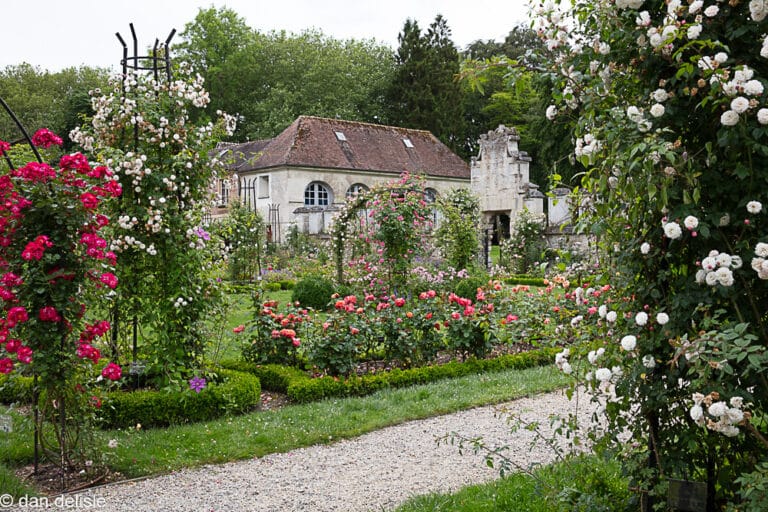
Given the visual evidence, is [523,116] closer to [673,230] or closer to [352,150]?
[352,150]

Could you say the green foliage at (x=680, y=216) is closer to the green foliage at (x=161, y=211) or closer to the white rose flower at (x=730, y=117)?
the white rose flower at (x=730, y=117)

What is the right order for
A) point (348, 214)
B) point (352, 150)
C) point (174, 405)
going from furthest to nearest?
point (352, 150) < point (348, 214) < point (174, 405)

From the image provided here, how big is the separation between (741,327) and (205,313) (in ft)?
16.4

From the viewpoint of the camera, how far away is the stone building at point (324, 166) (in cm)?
2631

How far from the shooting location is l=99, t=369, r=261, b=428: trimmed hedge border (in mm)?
5543

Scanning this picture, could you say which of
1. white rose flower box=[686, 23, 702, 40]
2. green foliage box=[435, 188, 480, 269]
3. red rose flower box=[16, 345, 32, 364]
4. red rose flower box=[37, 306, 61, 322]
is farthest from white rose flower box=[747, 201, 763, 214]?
green foliage box=[435, 188, 480, 269]

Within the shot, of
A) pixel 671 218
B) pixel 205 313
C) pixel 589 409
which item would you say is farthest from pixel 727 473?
pixel 205 313

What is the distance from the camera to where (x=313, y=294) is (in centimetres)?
1241

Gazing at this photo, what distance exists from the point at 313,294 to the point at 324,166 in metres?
15.4

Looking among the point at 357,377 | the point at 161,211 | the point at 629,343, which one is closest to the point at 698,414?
the point at 629,343

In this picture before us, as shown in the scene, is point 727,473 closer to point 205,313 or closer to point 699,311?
point 699,311

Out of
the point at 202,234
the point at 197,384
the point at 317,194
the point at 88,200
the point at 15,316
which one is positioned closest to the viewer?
the point at 15,316

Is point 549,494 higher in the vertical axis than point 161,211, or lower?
lower

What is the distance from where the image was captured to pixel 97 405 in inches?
178
